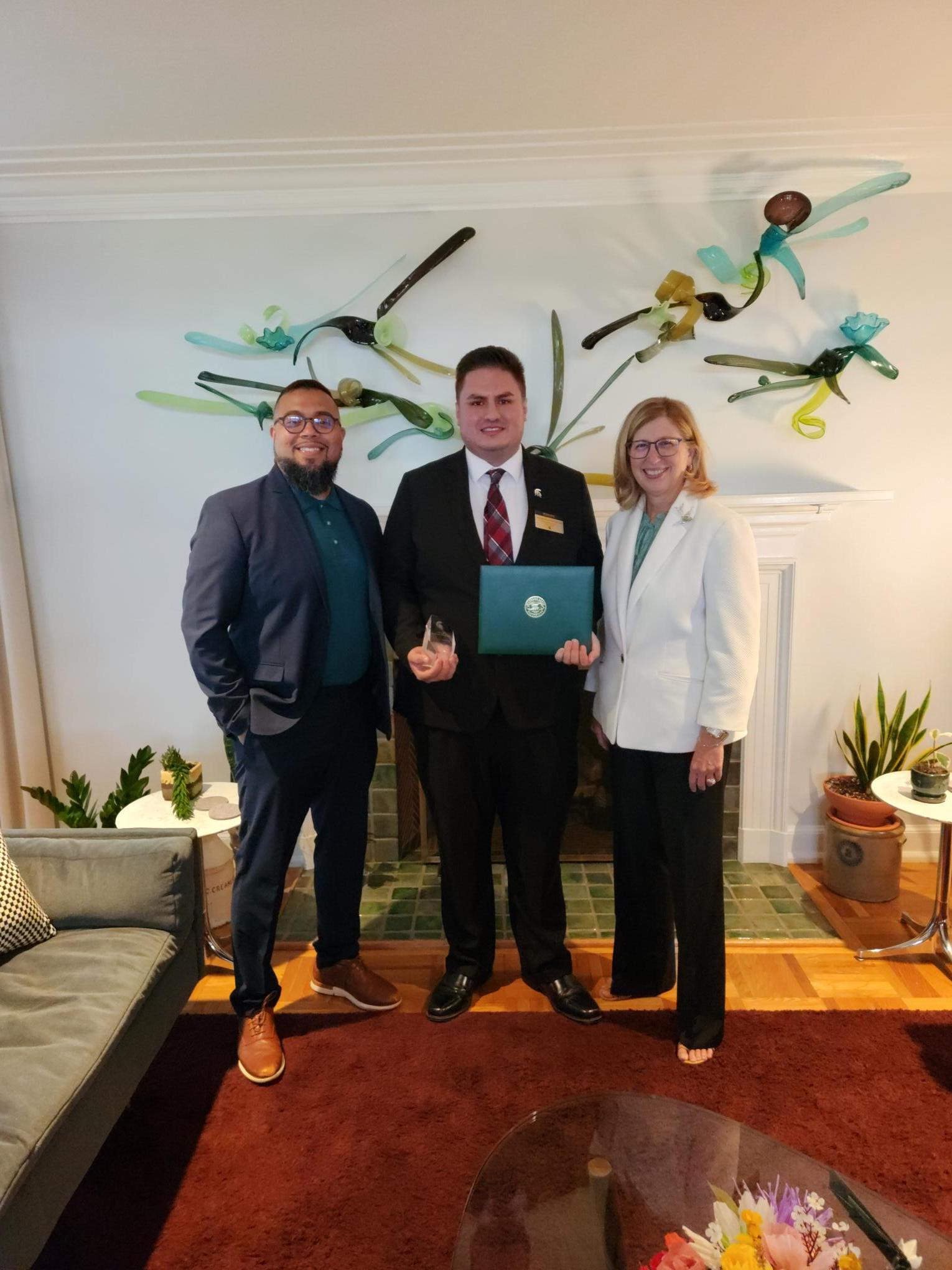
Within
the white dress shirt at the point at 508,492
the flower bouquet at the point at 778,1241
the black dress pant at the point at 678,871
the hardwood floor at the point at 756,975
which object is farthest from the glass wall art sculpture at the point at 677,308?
the flower bouquet at the point at 778,1241

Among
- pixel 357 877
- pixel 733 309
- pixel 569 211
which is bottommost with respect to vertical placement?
pixel 357 877

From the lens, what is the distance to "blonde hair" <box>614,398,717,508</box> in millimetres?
1862

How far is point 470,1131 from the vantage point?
1.77 m

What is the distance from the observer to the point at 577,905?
289cm

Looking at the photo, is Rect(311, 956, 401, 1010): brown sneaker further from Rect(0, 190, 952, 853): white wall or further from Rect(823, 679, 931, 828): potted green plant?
Rect(823, 679, 931, 828): potted green plant

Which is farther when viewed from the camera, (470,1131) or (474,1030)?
(474,1030)

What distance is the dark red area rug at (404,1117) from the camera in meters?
1.54

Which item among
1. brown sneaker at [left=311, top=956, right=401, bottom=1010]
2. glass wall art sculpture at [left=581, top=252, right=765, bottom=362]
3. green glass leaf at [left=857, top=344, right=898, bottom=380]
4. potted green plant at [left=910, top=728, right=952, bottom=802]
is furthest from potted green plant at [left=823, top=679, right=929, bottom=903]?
brown sneaker at [left=311, top=956, right=401, bottom=1010]

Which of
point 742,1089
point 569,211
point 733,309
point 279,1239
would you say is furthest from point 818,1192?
point 569,211

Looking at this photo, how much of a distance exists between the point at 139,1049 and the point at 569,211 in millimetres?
3063

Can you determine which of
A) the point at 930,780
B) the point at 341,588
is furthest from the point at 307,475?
the point at 930,780

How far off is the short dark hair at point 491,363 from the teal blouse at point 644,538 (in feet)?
1.64

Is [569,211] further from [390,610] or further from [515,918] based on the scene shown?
[515,918]

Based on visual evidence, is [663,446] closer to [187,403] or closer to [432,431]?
[432,431]
